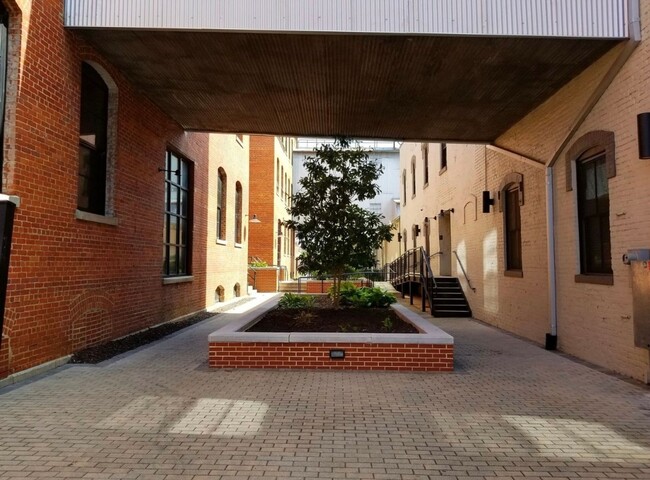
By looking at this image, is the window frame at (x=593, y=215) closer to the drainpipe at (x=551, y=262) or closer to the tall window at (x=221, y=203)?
the drainpipe at (x=551, y=262)

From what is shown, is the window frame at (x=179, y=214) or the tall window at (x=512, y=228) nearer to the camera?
the tall window at (x=512, y=228)

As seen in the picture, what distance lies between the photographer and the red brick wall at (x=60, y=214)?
6.02 metres

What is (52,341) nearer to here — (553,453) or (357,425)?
(357,425)

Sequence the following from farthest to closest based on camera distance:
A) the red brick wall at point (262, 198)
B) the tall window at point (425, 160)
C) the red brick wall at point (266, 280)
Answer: the red brick wall at point (262, 198) → the red brick wall at point (266, 280) → the tall window at point (425, 160)

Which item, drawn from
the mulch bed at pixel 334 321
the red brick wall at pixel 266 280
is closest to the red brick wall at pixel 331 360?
the mulch bed at pixel 334 321

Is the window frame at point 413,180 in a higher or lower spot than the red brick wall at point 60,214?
higher

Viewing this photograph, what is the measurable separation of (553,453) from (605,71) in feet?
18.3

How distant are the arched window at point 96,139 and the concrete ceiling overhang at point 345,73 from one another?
1.48 ft

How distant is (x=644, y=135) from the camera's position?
594 centimetres

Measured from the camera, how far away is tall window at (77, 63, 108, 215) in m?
7.82

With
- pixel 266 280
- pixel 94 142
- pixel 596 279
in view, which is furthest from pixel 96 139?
pixel 266 280

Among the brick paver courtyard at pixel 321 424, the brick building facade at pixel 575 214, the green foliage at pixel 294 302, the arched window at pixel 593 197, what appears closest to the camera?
the brick paver courtyard at pixel 321 424

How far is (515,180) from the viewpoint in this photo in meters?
10.6

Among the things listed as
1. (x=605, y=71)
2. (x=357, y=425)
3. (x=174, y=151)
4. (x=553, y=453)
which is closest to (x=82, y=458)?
(x=357, y=425)
